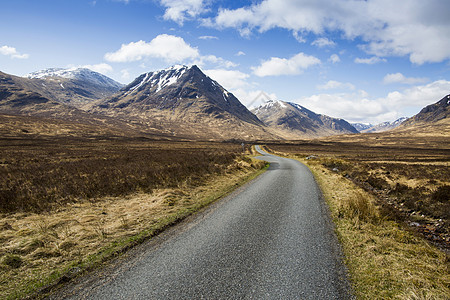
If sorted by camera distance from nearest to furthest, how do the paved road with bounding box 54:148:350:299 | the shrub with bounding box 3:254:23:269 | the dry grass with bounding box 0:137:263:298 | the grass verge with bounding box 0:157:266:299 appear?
the paved road with bounding box 54:148:350:299
the grass verge with bounding box 0:157:266:299
the dry grass with bounding box 0:137:263:298
the shrub with bounding box 3:254:23:269

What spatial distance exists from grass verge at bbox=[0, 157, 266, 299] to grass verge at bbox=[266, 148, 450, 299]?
6.36 m

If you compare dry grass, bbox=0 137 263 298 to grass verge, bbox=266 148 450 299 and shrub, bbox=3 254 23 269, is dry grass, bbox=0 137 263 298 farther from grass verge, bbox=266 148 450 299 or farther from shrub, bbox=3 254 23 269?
grass verge, bbox=266 148 450 299

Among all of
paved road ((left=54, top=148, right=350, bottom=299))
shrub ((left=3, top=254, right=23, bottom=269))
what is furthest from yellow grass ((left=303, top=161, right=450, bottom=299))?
shrub ((left=3, top=254, right=23, bottom=269))

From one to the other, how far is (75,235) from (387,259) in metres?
9.75

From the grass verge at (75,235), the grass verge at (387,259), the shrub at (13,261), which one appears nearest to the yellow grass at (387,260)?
the grass verge at (387,259)

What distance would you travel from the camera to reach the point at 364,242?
7062 mm

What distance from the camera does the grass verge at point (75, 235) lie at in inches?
199

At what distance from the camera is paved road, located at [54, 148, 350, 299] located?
15.0 ft

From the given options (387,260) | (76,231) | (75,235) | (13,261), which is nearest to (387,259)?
(387,260)

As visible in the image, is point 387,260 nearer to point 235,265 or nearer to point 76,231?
point 235,265

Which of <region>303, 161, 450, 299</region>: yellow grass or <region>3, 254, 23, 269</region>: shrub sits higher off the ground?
<region>3, 254, 23, 269</region>: shrub

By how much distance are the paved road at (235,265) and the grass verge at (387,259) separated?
471 mm

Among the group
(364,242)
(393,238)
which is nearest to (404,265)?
(364,242)

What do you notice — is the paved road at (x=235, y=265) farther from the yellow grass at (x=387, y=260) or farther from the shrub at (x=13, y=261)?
the shrub at (x=13, y=261)
